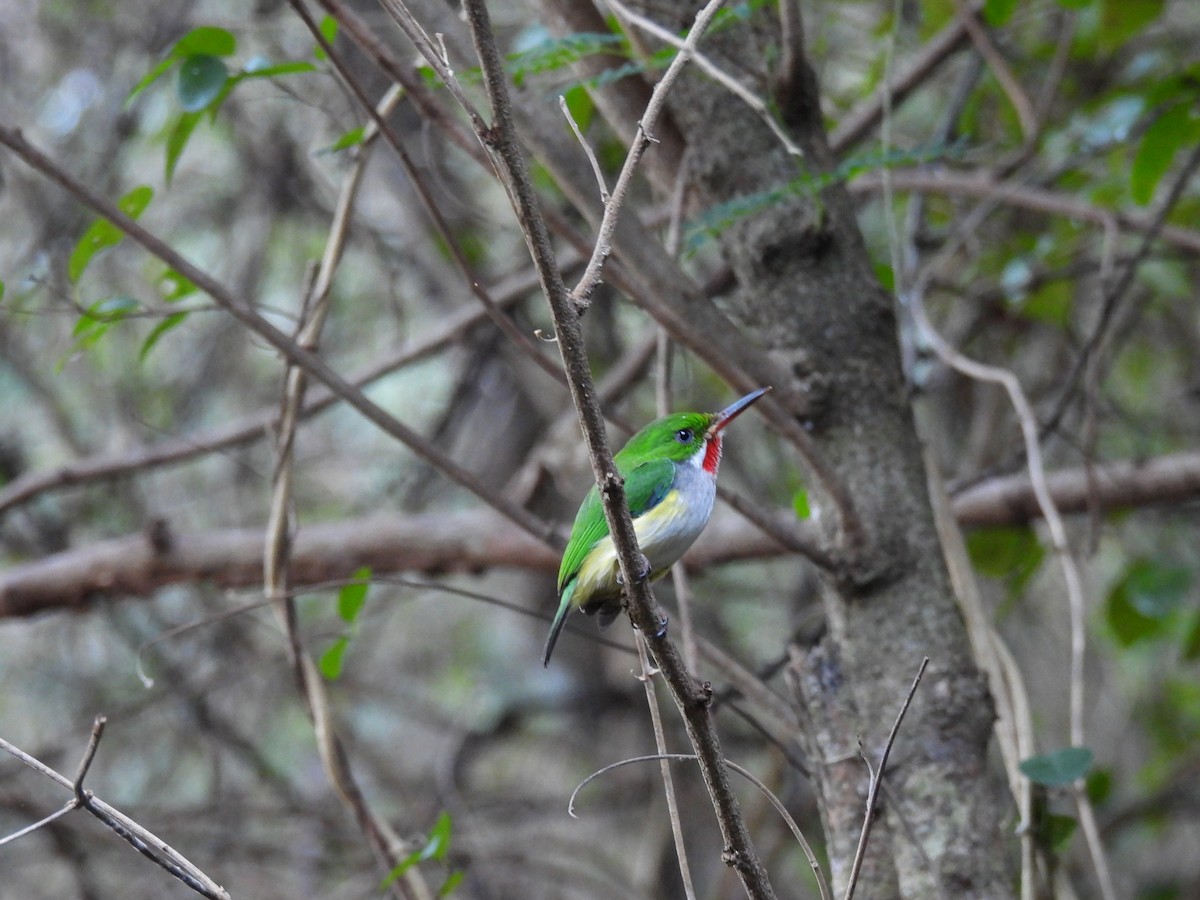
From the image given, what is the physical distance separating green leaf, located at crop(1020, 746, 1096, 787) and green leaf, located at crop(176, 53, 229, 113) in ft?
5.48

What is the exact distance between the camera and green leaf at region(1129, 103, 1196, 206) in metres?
2.39

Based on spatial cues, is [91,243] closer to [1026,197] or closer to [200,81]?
[200,81]

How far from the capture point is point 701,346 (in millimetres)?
1752

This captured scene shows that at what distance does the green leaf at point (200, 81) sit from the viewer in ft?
6.31

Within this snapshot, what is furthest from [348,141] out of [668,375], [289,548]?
[289,548]

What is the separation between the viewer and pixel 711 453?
84.3 inches

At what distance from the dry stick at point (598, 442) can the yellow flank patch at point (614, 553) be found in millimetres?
728

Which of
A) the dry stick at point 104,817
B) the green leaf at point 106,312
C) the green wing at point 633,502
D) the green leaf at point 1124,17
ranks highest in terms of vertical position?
the green leaf at point 1124,17

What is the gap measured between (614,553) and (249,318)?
0.65m

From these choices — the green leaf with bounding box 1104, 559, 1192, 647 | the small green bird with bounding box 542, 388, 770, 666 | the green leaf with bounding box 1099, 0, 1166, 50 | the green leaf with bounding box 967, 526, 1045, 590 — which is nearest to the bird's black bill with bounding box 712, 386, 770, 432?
the small green bird with bounding box 542, 388, 770, 666

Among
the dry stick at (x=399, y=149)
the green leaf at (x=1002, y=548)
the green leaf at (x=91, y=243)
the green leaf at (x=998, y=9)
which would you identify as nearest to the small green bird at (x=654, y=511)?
the dry stick at (x=399, y=149)

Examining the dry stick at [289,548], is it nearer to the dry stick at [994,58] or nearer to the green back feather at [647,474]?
the green back feather at [647,474]

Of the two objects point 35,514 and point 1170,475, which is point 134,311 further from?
point 35,514

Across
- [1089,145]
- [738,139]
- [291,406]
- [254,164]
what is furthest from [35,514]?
[1089,145]
